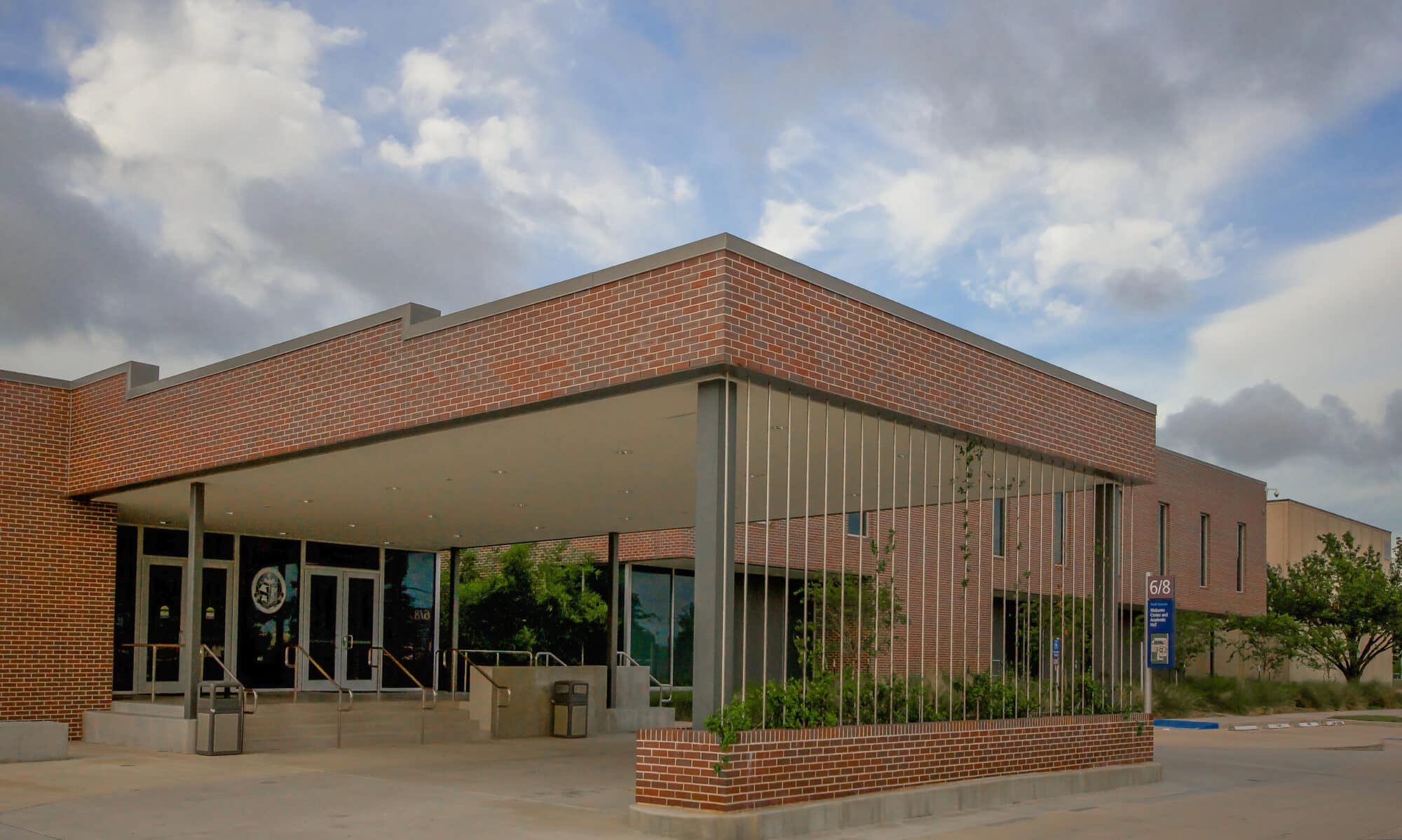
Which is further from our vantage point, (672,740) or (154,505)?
(154,505)

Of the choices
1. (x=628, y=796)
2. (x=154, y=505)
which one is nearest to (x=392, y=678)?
(x=154, y=505)

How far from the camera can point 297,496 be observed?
772 inches

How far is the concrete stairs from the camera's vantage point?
18.6 m

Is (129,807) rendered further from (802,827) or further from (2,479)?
(2,479)

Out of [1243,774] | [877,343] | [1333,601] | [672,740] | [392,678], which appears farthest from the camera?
[1333,601]

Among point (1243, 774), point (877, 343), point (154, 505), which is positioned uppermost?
point (877, 343)

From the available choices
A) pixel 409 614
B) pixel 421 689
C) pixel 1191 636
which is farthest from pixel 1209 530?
pixel 421 689

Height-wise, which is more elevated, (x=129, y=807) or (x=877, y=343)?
(x=877, y=343)

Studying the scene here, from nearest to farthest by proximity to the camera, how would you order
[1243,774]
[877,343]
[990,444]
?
[877,343] < [990,444] < [1243,774]

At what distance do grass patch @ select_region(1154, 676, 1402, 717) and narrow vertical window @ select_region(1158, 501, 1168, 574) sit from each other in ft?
12.2

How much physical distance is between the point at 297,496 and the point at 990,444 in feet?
34.0

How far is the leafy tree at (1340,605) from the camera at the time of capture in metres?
44.5

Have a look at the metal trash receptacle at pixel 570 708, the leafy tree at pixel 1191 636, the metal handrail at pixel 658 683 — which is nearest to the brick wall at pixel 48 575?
the metal trash receptacle at pixel 570 708

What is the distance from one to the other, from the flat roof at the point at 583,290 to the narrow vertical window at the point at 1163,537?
80.9 feet
